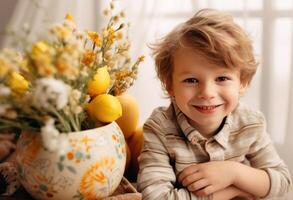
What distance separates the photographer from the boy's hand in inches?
37.2

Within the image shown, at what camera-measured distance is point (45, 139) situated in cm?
62

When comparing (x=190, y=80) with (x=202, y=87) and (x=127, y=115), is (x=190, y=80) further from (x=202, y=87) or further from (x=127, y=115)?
(x=127, y=115)

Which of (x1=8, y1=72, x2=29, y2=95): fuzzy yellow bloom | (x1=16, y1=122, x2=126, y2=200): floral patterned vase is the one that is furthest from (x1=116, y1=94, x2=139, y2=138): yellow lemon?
(x1=8, y1=72, x2=29, y2=95): fuzzy yellow bloom

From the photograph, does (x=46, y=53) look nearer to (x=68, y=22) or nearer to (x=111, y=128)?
(x=68, y=22)

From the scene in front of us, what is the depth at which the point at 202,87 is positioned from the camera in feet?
3.09

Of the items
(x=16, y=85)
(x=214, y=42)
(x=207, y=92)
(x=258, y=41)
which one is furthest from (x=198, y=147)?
(x=258, y=41)

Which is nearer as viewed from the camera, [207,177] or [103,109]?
[103,109]

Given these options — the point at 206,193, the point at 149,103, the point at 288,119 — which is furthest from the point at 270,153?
the point at 149,103

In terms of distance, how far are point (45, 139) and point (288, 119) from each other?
3.92 feet

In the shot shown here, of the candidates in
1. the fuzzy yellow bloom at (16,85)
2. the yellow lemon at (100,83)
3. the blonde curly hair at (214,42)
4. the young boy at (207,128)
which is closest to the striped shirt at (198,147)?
the young boy at (207,128)

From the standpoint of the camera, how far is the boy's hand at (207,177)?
0.94 meters

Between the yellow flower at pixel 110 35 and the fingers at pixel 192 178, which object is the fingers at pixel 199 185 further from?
the yellow flower at pixel 110 35

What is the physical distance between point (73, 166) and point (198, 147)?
384 millimetres

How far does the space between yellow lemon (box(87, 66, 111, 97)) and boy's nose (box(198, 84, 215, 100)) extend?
22 cm
